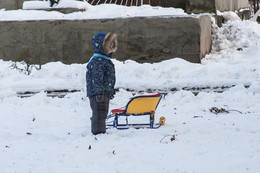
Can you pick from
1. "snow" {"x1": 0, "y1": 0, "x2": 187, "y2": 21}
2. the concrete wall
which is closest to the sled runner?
"snow" {"x1": 0, "y1": 0, "x2": 187, "y2": 21}

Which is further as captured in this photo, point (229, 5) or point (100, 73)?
point (229, 5)

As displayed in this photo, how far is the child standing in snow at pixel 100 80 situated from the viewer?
675cm

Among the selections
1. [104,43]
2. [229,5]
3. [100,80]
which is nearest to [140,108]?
[100,80]

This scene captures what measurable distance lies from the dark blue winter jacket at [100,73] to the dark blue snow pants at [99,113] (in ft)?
0.26

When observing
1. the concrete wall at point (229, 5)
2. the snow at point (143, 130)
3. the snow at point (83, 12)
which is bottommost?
the snow at point (143, 130)

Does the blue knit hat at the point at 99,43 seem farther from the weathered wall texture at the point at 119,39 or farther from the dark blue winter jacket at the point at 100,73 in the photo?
the weathered wall texture at the point at 119,39

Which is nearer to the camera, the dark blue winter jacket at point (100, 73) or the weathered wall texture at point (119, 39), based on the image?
the dark blue winter jacket at point (100, 73)

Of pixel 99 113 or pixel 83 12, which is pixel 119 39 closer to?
pixel 83 12

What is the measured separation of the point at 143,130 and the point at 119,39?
5.65m

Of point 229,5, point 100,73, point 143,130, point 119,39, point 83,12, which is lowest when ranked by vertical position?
point 143,130

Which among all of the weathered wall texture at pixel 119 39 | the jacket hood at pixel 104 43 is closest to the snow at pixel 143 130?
the weathered wall texture at pixel 119 39

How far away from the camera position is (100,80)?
6.73 meters

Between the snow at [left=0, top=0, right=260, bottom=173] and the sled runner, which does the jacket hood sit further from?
the snow at [left=0, top=0, right=260, bottom=173]

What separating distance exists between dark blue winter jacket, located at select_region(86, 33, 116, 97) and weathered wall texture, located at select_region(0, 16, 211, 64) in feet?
17.4
